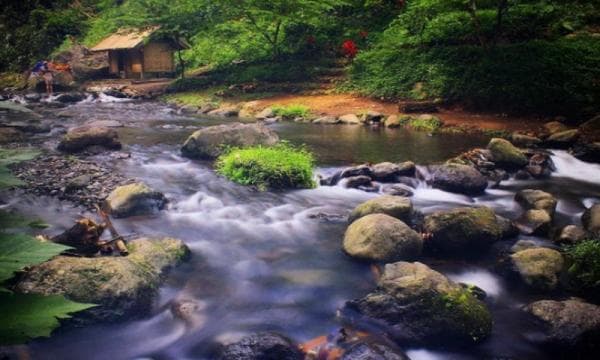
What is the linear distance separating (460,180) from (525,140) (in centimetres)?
485

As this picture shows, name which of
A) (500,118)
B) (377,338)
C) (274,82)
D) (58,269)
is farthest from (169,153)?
(274,82)

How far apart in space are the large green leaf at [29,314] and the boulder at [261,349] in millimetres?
2738

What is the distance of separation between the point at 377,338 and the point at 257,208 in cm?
Result: 401

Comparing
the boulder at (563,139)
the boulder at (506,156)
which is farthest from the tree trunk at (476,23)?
the boulder at (506,156)

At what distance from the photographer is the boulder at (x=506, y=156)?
10.2m

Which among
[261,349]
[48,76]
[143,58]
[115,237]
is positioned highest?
[143,58]

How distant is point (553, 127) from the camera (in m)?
13.3

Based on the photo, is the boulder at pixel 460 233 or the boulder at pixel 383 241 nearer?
the boulder at pixel 383 241

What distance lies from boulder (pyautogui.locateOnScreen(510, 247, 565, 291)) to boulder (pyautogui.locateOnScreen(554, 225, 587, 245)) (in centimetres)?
88

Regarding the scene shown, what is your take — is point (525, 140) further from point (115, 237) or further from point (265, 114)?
point (115, 237)

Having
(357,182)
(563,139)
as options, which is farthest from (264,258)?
(563,139)

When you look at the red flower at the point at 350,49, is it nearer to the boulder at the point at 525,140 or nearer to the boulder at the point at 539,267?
the boulder at the point at 525,140

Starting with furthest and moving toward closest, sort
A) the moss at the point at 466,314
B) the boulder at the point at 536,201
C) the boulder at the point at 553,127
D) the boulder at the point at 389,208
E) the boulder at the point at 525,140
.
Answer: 1. the boulder at the point at 553,127
2. the boulder at the point at 525,140
3. the boulder at the point at 536,201
4. the boulder at the point at 389,208
5. the moss at the point at 466,314

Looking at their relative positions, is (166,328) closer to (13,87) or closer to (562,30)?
(562,30)
